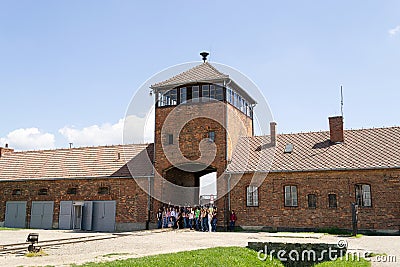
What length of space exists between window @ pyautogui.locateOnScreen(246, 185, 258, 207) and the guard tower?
1.93 m

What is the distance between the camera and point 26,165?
100ft

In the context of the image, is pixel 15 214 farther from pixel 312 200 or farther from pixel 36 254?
pixel 312 200

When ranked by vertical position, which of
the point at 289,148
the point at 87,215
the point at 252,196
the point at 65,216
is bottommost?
the point at 65,216

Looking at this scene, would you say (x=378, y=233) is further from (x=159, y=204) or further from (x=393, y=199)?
(x=159, y=204)

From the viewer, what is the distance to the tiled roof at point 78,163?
27.1 meters

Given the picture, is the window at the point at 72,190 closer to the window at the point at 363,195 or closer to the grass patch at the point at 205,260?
the grass patch at the point at 205,260

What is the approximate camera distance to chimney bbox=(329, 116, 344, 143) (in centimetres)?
2422

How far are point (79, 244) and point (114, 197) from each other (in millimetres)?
10250

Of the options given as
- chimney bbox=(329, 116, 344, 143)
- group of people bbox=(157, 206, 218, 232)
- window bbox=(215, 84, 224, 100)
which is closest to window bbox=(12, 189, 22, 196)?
group of people bbox=(157, 206, 218, 232)

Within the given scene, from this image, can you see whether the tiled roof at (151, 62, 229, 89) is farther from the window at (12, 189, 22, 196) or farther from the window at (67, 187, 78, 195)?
the window at (12, 189, 22, 196)

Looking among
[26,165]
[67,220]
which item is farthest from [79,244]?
[26,165]

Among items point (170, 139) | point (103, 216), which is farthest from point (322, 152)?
point (103, 216)

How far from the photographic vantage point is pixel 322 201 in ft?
72.7

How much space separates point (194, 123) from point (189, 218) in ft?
18.9
